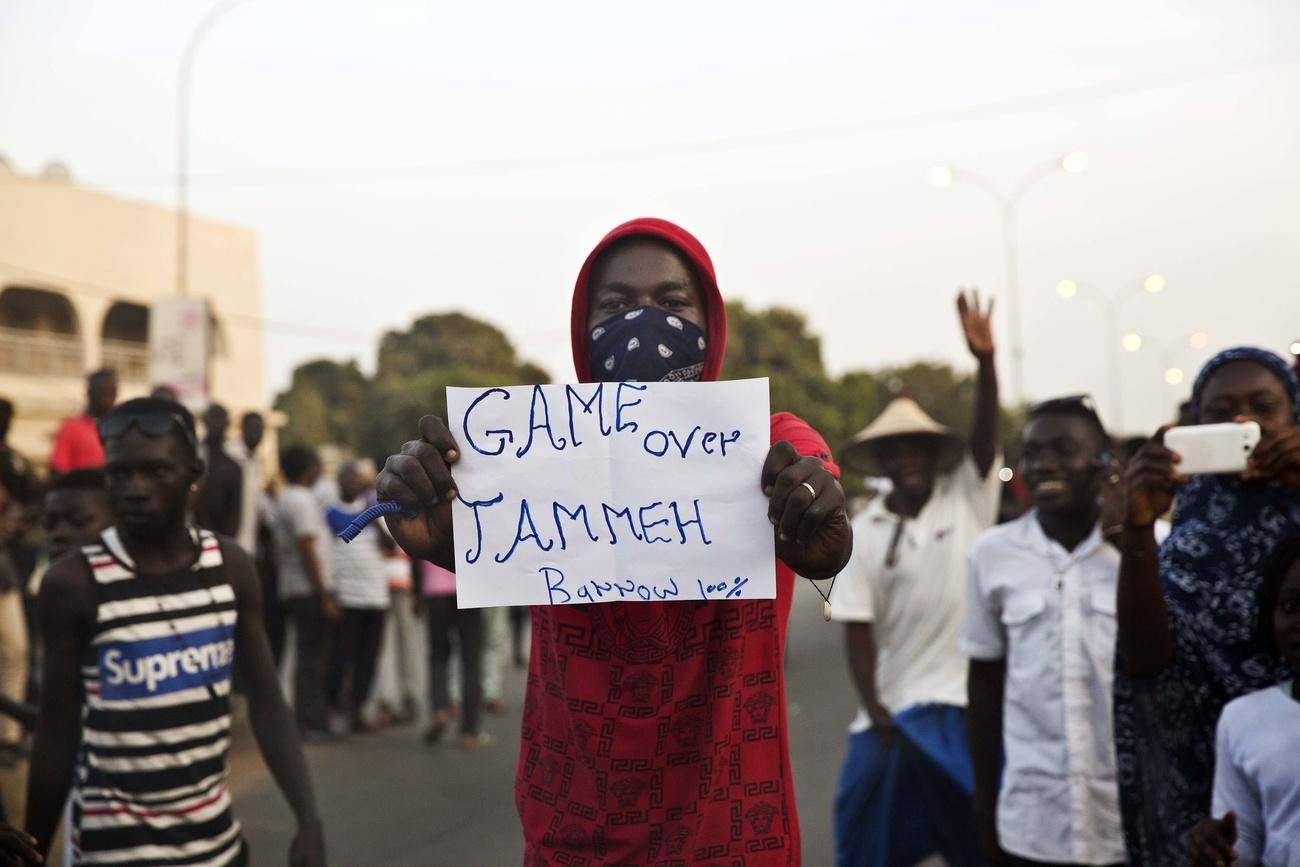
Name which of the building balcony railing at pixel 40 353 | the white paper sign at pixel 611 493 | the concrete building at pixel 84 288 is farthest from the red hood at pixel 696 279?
the building balcony railing at pixel 40 353

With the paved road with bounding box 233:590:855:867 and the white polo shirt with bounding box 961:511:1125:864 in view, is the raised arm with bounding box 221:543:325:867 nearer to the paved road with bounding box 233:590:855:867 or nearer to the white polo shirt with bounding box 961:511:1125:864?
the white polo shirt with bounding box 961:511:1125:864

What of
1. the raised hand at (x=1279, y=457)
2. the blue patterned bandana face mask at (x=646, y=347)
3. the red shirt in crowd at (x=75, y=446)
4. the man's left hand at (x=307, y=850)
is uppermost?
the red shirt in crowd at (x=75, y=446)

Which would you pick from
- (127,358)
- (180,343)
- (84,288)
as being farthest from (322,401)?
(180,343)

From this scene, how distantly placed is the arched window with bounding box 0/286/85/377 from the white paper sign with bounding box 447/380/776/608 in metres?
31.8

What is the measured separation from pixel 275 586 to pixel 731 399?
8.50 meters

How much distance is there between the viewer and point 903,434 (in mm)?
5875

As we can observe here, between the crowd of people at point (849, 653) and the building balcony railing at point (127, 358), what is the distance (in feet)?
100

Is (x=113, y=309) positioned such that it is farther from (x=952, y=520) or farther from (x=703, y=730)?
(x=703, y=730)

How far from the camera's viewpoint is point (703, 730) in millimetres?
2340

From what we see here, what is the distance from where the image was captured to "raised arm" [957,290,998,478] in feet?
16.9

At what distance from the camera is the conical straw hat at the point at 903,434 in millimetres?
5859

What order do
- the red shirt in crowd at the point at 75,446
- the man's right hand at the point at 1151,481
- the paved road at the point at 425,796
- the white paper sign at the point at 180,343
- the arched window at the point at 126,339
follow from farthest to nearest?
1. the arched window at the point at 126,339
2. the white paper sign at the point at 180,343
3. the red shirt in crowd at the point at 75,446
4. the paved road at the point at 425,796
5. the man's right hand at the point at 1151,481

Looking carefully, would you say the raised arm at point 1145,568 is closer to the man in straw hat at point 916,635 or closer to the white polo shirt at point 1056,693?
the white polo shirt at point 1056,693

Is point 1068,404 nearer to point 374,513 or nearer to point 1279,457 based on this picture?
point 1279,457
